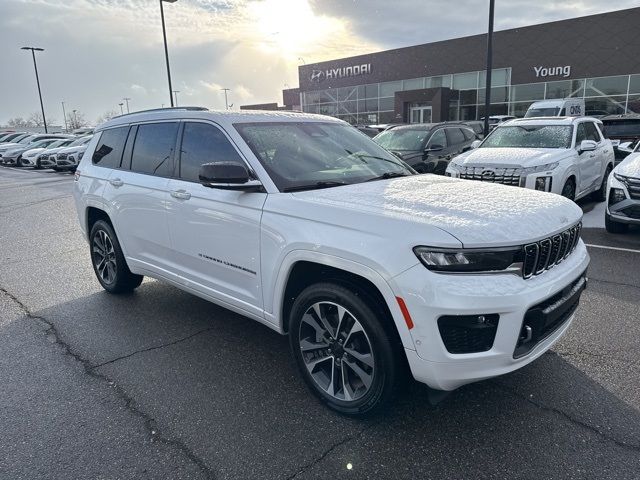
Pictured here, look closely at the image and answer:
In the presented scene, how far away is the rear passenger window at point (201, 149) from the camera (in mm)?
3543

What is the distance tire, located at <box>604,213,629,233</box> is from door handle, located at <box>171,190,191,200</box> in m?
6.20

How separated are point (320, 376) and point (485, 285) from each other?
1234 mm

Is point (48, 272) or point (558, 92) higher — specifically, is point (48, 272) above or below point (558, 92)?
below

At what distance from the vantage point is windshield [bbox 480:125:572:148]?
8.79 metres

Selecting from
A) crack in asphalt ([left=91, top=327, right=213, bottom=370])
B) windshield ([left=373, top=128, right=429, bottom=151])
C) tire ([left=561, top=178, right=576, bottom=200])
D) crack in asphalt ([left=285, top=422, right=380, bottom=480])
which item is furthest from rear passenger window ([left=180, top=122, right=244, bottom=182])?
windshield ([left=373, top=128, right=429, bottom=151])

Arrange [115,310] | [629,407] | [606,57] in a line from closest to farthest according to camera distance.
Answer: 1. [629,407]
2. [115,310]
3. [606,57]

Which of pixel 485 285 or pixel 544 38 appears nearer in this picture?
pixel 485 285

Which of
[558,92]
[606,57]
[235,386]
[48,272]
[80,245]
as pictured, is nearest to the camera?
[235,386]

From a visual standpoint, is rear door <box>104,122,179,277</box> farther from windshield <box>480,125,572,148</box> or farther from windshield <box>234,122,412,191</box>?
windshield <box>480,125,572,148</box>

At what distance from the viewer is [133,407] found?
3078mm

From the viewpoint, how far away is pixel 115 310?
4.73m

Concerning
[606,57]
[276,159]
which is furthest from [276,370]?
[606,57]

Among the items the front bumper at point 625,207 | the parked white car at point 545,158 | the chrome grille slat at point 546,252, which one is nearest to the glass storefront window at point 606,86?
the parked white car at point 545,158

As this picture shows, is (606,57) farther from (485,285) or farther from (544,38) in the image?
(485,285)
